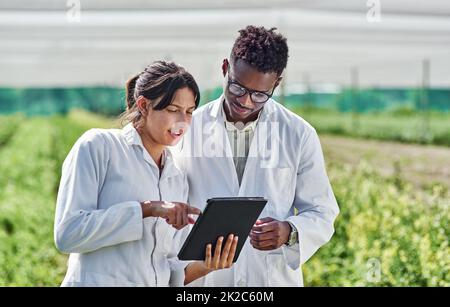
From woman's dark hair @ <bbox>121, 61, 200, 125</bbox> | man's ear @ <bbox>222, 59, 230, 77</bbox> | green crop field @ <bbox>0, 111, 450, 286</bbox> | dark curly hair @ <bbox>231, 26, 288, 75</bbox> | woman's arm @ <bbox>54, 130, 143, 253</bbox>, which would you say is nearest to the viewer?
woman's arm @ <bbox>54, 130, 143, 253</bbox>

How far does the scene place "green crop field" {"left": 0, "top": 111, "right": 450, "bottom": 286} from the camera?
4480 mm

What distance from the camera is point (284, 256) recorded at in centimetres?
312

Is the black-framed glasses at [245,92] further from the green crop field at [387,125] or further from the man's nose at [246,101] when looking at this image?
the green crop field at [387,125]

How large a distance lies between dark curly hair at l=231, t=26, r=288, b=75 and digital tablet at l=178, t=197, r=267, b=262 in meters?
0.48

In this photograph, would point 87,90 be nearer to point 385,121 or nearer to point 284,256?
point 385,121

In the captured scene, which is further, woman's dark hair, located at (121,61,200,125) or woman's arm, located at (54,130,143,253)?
woman's dark hair, located at (121,61,200,125)

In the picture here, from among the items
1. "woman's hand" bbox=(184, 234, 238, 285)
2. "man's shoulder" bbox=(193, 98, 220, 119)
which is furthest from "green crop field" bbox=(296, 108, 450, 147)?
"woman's hand" bbox=(184, 234, 238, 285)

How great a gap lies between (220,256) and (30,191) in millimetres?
5285

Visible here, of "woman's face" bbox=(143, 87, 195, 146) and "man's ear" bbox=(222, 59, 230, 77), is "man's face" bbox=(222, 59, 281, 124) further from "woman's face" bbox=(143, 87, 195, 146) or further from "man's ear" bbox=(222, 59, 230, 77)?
"woman's face" bbox=(143, 87, 195, 146)

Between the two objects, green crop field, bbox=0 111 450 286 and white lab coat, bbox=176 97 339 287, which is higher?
white lab coat, bbox=176 97 339 287

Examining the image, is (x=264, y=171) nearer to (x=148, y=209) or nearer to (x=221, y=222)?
(x=221, y=222)

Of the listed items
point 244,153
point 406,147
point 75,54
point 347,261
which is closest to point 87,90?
point 75,54

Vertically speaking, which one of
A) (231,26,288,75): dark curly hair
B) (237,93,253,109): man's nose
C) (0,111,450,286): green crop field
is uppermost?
(231,26,288,75): dark curly hair

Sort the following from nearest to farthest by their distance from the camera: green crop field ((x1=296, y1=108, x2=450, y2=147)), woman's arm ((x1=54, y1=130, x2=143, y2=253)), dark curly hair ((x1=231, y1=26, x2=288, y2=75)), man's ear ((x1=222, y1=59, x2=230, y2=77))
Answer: woman's arm ((x1=54, y1=130, x2=143, y2=253))
dark curly hair ((x1=231, y1=26, x2=288, y2=75))
man's ear ((x1=222, y1=59, x2=230, y2=77))
green crop field ((x1=296, y1=108, x2=450, y2=147))
